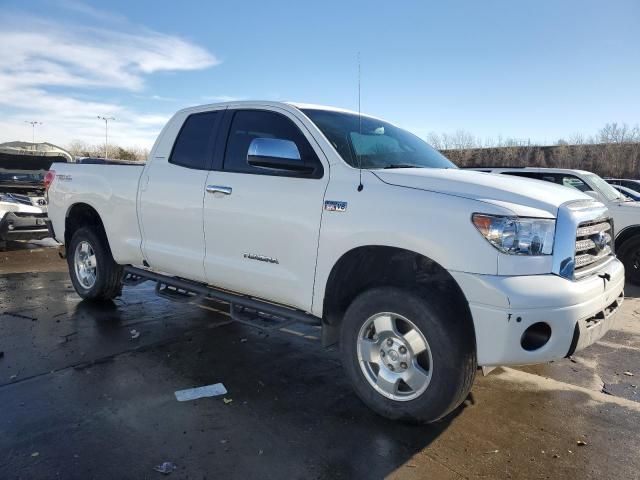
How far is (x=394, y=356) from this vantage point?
11.1 feet

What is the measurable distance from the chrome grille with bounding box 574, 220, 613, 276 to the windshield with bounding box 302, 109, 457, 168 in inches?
50.5

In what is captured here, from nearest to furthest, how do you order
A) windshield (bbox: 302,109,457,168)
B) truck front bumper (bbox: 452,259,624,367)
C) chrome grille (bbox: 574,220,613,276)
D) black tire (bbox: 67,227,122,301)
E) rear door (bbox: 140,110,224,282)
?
1. truck front bumper (bbox: 452,259,624,367)
2. chrome grille (bbox: 574,220,613,276)
3. windshield (bbox: 302,109,457,168)
4. rear door (bbox: 140,110,224,282)
5. black tire (bbox: 67,227,122,301)

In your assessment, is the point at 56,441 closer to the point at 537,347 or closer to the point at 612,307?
the point at 537,347

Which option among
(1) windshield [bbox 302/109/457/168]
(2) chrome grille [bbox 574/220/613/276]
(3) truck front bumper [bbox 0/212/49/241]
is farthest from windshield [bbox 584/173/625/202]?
(3) truck front bumper [bbox 0/212/49/241]

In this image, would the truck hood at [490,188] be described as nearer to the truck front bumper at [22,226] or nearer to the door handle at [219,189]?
the door handle at [219,189]

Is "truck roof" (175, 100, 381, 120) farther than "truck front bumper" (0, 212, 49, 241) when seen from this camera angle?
No

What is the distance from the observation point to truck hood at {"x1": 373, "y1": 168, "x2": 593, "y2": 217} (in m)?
3.03

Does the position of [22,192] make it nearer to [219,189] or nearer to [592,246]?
[219,189]

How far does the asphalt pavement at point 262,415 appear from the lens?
9.59 feet

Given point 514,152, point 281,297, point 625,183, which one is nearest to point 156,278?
point 281,297

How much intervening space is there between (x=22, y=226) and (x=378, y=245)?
9.03 m

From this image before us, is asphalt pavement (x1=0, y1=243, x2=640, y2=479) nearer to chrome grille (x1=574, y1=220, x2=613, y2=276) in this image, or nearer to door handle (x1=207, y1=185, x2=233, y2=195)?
chrome grille (x1=574, y1=220, x2=613, y2=276)

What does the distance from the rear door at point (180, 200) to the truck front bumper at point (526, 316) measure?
2.43 m

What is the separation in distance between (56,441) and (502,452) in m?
2.66
